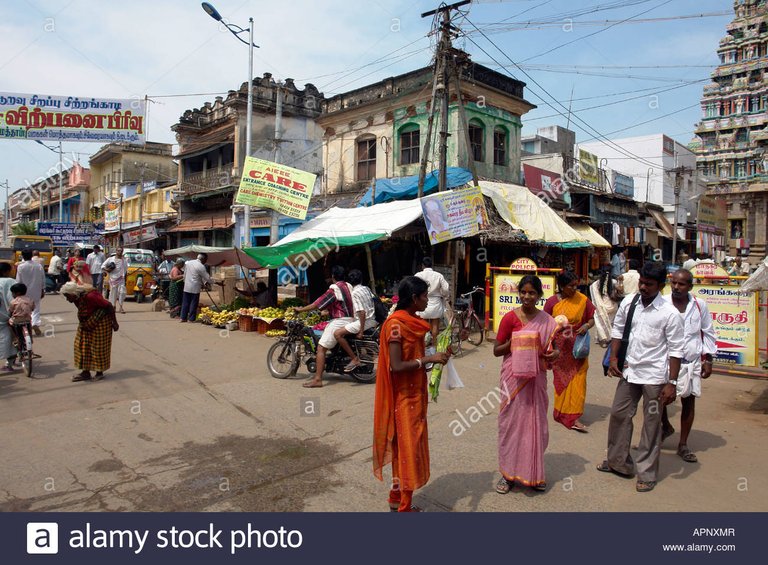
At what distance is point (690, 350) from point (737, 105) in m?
56.7

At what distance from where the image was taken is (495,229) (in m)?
13.2

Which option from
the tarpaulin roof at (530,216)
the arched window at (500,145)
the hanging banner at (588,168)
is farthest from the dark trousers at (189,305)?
the hanging banner at (588,168)

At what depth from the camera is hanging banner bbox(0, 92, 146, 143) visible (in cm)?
1357

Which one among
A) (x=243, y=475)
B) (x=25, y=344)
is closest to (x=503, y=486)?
(x=243, y=475)

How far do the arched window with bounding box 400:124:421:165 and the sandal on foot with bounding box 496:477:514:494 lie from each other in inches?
656

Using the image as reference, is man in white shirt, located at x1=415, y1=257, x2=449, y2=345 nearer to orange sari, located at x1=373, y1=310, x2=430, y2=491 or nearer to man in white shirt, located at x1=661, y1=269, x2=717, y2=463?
man in white shirt, located at x1=661, y1=269, x2=717, y2=463

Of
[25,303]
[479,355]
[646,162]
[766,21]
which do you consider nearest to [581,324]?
[479,355]

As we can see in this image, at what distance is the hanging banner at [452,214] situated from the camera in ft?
35.8

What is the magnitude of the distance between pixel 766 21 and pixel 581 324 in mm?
54797

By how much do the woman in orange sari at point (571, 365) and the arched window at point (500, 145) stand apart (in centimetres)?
1519

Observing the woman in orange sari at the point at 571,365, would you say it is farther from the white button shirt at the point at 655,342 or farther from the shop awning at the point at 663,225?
the shop awning at the point at 663,225

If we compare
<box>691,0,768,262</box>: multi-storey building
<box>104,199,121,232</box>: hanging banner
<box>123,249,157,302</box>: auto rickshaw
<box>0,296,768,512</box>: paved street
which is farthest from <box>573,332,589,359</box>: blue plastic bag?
<box>691,0,768,262</box>: multi-storey building

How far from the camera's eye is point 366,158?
21312 mm

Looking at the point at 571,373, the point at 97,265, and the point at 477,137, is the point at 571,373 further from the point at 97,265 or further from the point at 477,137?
the point at 97,265
